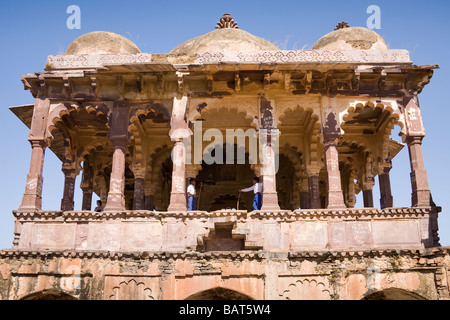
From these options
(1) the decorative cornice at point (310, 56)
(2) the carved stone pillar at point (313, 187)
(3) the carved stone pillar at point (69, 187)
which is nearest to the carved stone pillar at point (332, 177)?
(1) the decorative cornice at point (310, 56)

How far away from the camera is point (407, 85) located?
42.0 feet

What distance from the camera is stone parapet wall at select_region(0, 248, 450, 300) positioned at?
431 inches

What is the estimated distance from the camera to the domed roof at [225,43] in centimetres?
1395

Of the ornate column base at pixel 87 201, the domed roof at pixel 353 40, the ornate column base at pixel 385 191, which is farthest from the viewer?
the ornate column base at pixel 87 201

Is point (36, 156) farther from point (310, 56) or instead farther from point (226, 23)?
point (310, 56)

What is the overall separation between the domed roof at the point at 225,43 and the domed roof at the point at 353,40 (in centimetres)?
172

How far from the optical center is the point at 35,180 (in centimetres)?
1209

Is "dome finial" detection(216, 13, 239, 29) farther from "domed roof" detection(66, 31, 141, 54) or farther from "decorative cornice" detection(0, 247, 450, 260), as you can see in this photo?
"decorative cornice" detection(0, 247, 450, 260)

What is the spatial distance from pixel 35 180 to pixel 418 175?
9.42 metres

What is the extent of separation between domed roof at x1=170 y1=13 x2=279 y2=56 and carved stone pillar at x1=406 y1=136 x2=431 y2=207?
5.01 meters

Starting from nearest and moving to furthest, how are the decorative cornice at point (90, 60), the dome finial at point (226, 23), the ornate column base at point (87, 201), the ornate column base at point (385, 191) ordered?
1. the decorative cornice at point (90, 60)
2. the ornate column base at point (385, 191)
3. the dome finial at point (226, 23)
4. the ornate column base at point (87, 201)

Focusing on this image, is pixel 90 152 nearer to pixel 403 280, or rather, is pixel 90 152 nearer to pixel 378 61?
pixel 378 61

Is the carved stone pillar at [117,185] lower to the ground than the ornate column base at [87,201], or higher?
lower

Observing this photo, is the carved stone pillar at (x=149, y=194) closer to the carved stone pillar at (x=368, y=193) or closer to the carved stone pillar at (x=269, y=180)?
the carved stone pillar at (x=269, y=180)
